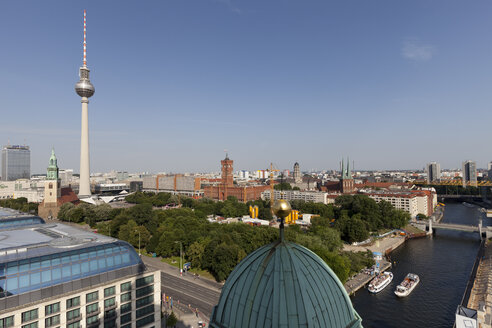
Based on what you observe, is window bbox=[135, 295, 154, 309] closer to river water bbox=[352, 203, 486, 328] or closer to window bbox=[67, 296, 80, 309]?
window bbox=[67, 296, 80, 309]

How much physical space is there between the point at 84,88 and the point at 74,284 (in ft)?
408

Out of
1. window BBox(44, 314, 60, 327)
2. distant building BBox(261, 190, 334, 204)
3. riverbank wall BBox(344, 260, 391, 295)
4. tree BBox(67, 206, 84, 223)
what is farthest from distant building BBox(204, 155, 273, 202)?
window BBox(44, 314, 60, 327)

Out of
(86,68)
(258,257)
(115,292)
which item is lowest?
(115,292)

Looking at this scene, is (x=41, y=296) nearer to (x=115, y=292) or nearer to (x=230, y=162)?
(x=115, y=292)

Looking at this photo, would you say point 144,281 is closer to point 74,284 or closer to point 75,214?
point 74,284

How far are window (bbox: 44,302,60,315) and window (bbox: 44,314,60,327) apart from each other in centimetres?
49

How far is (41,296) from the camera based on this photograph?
963 inches

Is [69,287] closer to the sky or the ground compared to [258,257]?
closer to the ground

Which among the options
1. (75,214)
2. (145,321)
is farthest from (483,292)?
(75,214)

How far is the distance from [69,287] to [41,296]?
6.78 ft

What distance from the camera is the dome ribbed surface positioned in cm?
815

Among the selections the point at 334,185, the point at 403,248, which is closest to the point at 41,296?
the point at 403,248

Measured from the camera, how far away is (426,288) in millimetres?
50000

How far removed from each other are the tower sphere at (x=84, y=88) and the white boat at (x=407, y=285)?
137 meters
